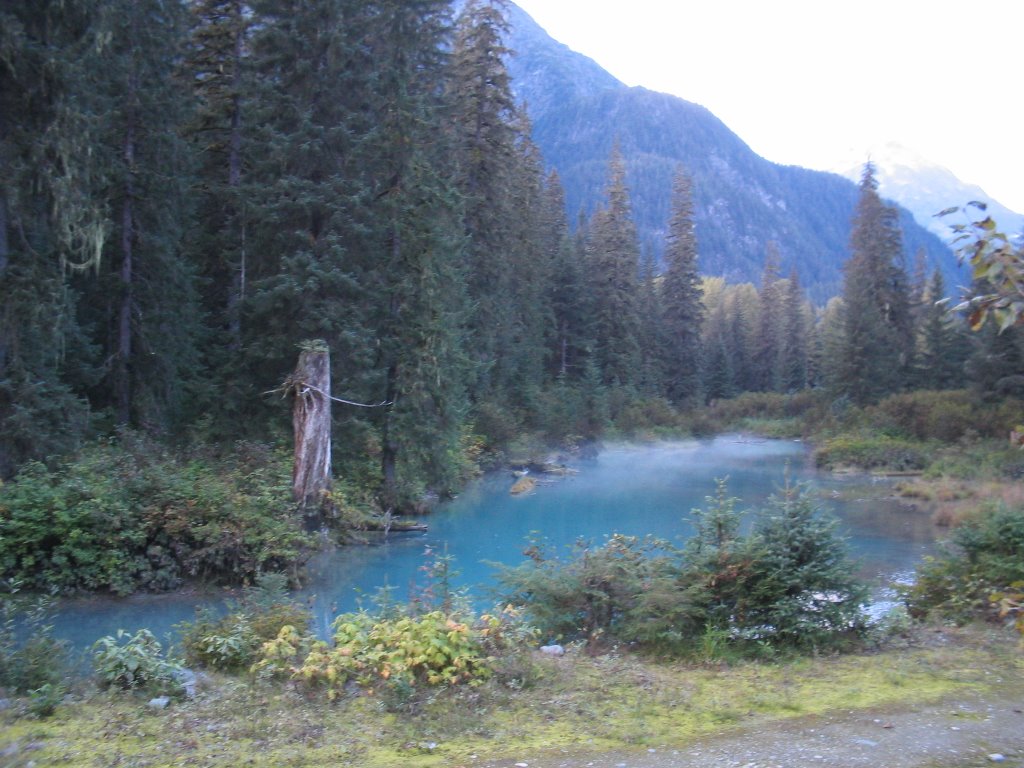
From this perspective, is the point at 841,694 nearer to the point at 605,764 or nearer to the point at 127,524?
the point at 605,764

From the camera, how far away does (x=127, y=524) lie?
38.9 feet

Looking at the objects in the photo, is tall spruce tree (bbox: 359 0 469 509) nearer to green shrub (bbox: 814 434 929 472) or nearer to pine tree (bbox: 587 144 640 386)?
green shrub (bbox: 814 434 929 472)

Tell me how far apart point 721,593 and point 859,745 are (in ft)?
8.32

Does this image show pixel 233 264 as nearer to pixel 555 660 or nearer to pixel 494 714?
pixel 555 660

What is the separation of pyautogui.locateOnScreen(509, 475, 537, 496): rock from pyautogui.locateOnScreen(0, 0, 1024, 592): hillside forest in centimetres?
177

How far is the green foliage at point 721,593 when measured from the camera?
7.29m

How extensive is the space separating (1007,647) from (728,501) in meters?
2.68

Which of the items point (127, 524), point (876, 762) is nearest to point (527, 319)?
point (127, 524)

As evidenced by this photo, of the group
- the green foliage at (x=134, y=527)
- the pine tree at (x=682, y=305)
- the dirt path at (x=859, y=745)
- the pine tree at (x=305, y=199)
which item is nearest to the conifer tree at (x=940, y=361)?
the pine tree at (x=682, y=305)

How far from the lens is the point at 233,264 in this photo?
21156 millimetres

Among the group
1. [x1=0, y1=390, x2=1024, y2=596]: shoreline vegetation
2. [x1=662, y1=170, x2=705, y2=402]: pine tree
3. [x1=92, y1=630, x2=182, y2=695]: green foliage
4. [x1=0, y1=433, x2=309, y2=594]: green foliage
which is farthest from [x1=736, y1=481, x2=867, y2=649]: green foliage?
[x1=662, y1=170, x2=705, y2=402]: pine tree

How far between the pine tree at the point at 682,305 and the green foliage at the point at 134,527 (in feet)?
162

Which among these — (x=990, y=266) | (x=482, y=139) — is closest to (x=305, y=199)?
(x=482, y=139)

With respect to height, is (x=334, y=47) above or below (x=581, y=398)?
above
